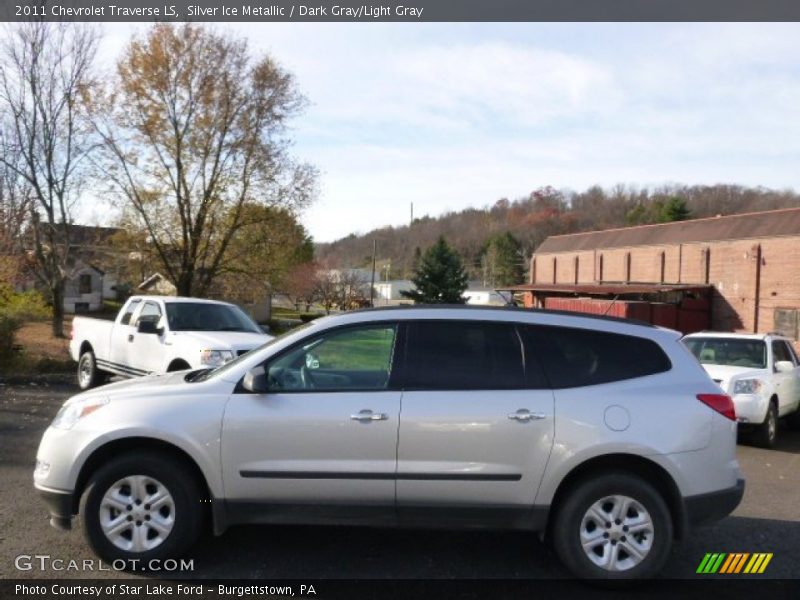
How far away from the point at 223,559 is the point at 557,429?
246 centimetres

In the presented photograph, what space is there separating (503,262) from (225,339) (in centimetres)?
9172

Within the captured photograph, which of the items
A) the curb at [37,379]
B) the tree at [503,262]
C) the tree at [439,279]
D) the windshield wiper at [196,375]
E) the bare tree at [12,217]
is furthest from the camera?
the tree at [503,262]

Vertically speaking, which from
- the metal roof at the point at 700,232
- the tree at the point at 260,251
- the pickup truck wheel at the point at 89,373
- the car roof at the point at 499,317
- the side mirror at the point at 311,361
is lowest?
the pickup truck wheel at the point at 89,373

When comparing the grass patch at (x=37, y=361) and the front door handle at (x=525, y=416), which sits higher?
the front door handle at (x=525, y=416)

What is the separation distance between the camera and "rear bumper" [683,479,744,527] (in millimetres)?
4629

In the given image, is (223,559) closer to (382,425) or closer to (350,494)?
(350,494)

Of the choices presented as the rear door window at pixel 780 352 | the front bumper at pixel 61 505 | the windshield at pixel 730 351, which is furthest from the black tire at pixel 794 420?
the front bumper at pixel 61 505

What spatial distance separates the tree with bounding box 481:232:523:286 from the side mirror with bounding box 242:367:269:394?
309 ft

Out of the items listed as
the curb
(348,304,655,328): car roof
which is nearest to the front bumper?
(348,304,655,328): car roof

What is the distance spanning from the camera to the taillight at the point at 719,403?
15.6 feet

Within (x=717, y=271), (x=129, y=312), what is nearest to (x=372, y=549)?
(x=129, y=312)

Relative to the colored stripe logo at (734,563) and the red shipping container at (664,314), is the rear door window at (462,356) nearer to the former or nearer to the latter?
the colored stripe logo at (734,563)

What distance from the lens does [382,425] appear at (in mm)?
4590

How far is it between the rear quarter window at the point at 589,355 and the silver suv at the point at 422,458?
0.02 metres
